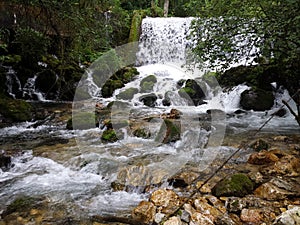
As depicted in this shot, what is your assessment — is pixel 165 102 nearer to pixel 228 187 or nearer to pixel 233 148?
pixel 233 148

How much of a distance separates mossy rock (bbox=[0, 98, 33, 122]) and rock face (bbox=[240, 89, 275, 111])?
6.72 metres

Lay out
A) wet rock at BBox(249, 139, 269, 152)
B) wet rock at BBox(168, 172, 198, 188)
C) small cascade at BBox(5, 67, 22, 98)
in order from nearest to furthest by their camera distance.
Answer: wet rock at BBox(168, 172, 198, 188)
wet rock at BBox(249, 139, 269, 152)
small cascade at BBox(5, 67, 22, 98)

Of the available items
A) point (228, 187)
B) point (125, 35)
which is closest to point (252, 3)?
point (228, 187)

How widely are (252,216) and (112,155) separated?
2.78 metres

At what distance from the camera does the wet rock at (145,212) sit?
2.71 m

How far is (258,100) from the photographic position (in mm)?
8188

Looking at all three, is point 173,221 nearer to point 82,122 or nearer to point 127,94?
point 82,122

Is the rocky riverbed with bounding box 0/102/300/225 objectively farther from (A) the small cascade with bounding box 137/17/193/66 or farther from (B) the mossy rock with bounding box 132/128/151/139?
(A) the small cascade with bounding box 137/17/193/66

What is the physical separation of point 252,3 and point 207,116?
448 centimetres

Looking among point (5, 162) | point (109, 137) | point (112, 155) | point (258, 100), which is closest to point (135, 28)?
point (258, 100)

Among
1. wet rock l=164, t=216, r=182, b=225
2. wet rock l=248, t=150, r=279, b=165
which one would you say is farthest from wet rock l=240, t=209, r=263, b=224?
wet rock l=248, t=150, r=279, b=165

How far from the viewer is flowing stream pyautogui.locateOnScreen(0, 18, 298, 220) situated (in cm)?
333

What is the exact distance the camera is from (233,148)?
16.7 feet

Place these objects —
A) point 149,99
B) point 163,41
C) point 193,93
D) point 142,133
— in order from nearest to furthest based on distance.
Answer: point 142,133 → point 149,99 → point 193,93 → point 163,41
